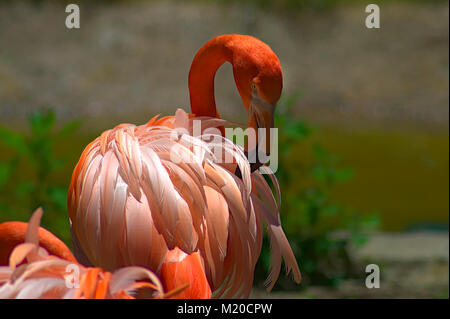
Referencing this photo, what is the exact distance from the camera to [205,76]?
1734 millimetres

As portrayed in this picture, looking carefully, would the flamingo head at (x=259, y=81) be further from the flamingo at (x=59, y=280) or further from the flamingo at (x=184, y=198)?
the flamingo at (x=59, y=280)

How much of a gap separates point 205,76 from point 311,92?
4192 mm

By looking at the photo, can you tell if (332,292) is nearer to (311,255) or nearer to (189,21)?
(311,255)

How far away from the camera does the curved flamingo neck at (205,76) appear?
1.69m

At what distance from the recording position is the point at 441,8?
664cm

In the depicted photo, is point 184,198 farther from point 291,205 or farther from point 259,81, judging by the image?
point 291,205

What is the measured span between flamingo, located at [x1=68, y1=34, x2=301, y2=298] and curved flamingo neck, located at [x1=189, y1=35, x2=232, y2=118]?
0.06 metres

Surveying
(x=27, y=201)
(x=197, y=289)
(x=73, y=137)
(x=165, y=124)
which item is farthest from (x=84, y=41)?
(x=197, y=289)

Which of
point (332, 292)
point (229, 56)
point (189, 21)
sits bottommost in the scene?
point (332, 292)

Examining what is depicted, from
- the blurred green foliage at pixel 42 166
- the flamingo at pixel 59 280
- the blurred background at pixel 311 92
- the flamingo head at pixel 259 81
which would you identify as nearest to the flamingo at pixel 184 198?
the flamingo head at pixel 259 81

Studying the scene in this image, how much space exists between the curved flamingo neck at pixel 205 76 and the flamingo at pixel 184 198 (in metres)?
0.06

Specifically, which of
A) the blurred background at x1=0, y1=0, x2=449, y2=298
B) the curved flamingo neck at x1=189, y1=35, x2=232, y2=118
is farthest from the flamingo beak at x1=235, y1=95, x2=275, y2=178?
the blurred background at x1=0, y1=0, x2=449, y2=298

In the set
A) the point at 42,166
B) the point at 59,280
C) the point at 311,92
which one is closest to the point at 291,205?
the point at 42,166

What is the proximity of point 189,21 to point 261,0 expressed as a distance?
83 centimetres
